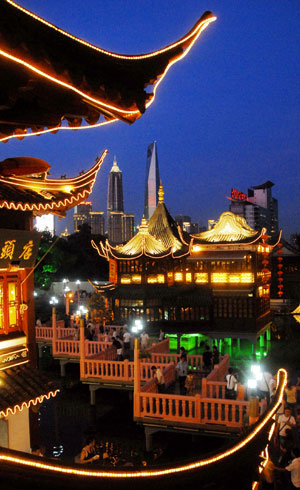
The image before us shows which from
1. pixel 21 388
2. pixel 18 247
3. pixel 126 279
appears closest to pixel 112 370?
pixel 21 388

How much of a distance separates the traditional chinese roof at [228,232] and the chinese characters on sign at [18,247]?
20.0 metres

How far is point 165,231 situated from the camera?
99.4 ft


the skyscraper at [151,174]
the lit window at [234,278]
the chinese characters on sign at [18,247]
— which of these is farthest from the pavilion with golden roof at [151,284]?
the skyscraper at [151,174]

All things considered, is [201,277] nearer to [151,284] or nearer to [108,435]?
[151,284]

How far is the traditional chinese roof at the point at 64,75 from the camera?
3.87m

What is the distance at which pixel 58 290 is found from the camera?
45.4 m

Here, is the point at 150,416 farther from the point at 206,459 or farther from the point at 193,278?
the point at 193,278

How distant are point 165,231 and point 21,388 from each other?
2429cm

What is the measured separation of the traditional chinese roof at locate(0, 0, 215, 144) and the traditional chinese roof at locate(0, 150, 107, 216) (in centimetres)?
98

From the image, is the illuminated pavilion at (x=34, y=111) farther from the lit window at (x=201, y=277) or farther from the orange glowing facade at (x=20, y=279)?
the lit window at (x=201, y=277)

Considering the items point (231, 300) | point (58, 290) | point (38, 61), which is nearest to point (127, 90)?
point (38, 61)

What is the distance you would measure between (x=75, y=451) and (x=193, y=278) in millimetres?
14803

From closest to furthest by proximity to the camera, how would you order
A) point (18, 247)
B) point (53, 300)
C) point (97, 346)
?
1. point (18, 247)
2. point (97, 346)
3. point (53, 300)


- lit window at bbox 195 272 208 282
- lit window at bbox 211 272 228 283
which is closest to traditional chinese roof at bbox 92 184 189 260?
lit window at bbox 195 272 208 282
